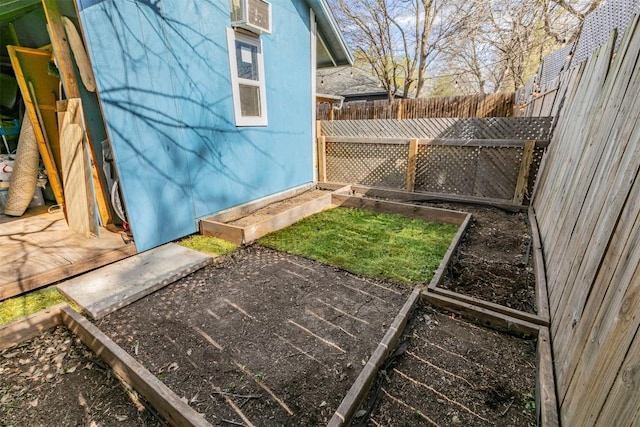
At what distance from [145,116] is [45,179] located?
2.66 m

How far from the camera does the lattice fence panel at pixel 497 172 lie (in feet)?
18.0

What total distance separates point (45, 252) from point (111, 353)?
2.19 metres

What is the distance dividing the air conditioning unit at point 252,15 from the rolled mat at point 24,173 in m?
3.43

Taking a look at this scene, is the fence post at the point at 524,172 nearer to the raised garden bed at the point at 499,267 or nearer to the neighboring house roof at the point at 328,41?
the raised garden bed at the point at 499,267

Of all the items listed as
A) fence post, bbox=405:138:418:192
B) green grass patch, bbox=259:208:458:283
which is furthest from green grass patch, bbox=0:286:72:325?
fence post, bbox=405:138:418:192

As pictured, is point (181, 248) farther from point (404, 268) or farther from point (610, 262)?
point (610, 262)

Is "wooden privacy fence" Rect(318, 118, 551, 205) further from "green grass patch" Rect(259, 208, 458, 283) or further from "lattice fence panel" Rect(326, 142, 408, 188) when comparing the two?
"green grass patch" Rect(259, 208, 458, 283)

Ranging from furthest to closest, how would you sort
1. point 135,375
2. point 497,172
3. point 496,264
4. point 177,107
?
point 497,172
point 177,107
point 496,264
point 135,375

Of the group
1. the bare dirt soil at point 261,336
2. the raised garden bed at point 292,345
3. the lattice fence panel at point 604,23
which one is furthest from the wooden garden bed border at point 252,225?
the lattice fence panel at point 604,23

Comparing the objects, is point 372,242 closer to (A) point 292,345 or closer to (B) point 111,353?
(A) point 292,345

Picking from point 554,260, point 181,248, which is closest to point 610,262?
point 554,260

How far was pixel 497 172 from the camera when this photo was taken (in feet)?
18.6

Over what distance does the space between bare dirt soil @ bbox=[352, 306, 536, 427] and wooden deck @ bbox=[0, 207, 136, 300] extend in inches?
127

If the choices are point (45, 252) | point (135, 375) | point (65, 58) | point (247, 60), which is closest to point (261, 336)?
point (135, 375)
